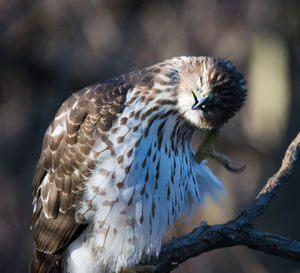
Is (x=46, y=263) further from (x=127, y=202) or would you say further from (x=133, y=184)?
(x=133, y=184)

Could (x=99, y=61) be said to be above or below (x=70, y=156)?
below

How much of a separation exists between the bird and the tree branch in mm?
251

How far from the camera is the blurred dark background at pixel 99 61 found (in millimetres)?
8891

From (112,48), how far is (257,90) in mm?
2579

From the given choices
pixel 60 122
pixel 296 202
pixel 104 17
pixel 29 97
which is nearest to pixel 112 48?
pixel 104 17

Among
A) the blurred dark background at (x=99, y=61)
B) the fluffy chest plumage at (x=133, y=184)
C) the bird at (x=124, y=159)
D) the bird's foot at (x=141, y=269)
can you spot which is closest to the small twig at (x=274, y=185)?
the bird at (x=124, y=159)

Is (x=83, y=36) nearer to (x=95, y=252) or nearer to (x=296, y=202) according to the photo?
(x=296, y=202)

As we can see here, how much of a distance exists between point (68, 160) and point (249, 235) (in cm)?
126

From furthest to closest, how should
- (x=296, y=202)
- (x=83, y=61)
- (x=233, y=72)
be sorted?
1. (x=83, y=61)
2. (x=296, y=202)
3. (x=233, y=72)

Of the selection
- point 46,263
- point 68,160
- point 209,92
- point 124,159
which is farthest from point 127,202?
point 209,92

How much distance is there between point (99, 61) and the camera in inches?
359

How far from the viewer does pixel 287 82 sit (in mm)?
7543

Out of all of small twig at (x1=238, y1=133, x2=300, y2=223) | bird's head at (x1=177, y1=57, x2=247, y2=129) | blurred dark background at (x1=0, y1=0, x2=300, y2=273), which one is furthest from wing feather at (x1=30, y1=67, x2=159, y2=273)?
blurred dark background at (x1=0, y1=0, x2=300, y2=273)

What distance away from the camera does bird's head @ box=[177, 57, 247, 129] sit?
139 inches
